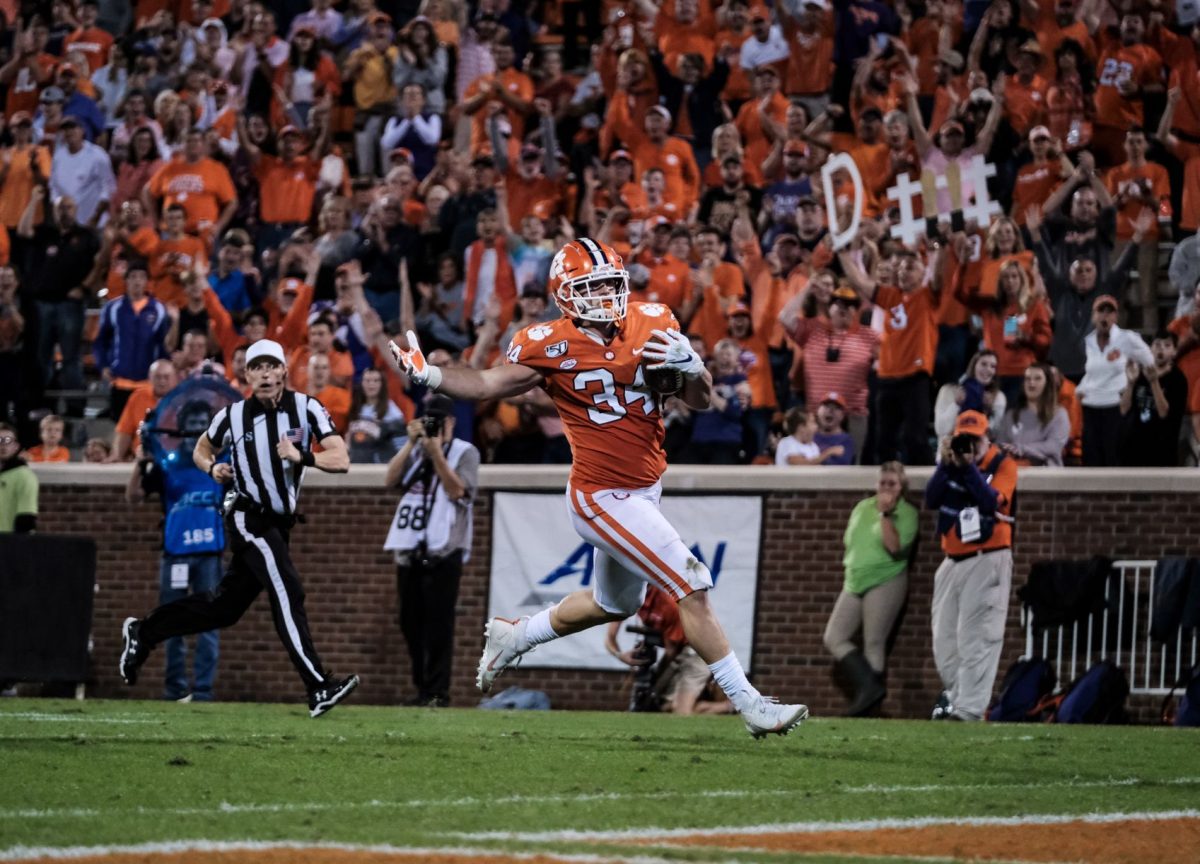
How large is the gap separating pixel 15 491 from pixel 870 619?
680 cm

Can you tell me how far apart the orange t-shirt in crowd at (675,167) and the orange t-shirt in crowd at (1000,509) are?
→ 17.5 ft

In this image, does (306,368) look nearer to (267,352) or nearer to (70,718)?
(267,352)

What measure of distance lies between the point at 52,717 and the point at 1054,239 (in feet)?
28.9

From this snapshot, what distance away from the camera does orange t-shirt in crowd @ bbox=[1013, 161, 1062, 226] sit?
16.9 m

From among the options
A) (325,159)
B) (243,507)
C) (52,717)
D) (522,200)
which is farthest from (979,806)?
(325,159)

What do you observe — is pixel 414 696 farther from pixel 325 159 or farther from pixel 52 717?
pixel 325 159

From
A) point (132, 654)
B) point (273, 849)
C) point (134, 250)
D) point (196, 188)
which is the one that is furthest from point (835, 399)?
point (273, 849)

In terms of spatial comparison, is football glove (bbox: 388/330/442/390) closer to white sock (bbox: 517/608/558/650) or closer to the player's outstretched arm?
the player's outstretched arm

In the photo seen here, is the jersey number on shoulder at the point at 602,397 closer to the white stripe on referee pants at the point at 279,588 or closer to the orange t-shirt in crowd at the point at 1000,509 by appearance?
the white stripe on referee pants at the point at 279,588

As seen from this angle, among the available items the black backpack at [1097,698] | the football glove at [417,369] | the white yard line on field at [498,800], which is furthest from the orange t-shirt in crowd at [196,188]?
the white yard line on field at [498,800]

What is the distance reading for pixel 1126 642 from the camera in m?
14.5

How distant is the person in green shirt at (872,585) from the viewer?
1494 cm

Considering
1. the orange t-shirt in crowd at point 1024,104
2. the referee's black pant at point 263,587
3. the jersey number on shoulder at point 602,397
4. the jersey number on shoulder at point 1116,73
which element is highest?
the jersey number on shoulder at point 1116,73

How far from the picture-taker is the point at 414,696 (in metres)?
16.3
